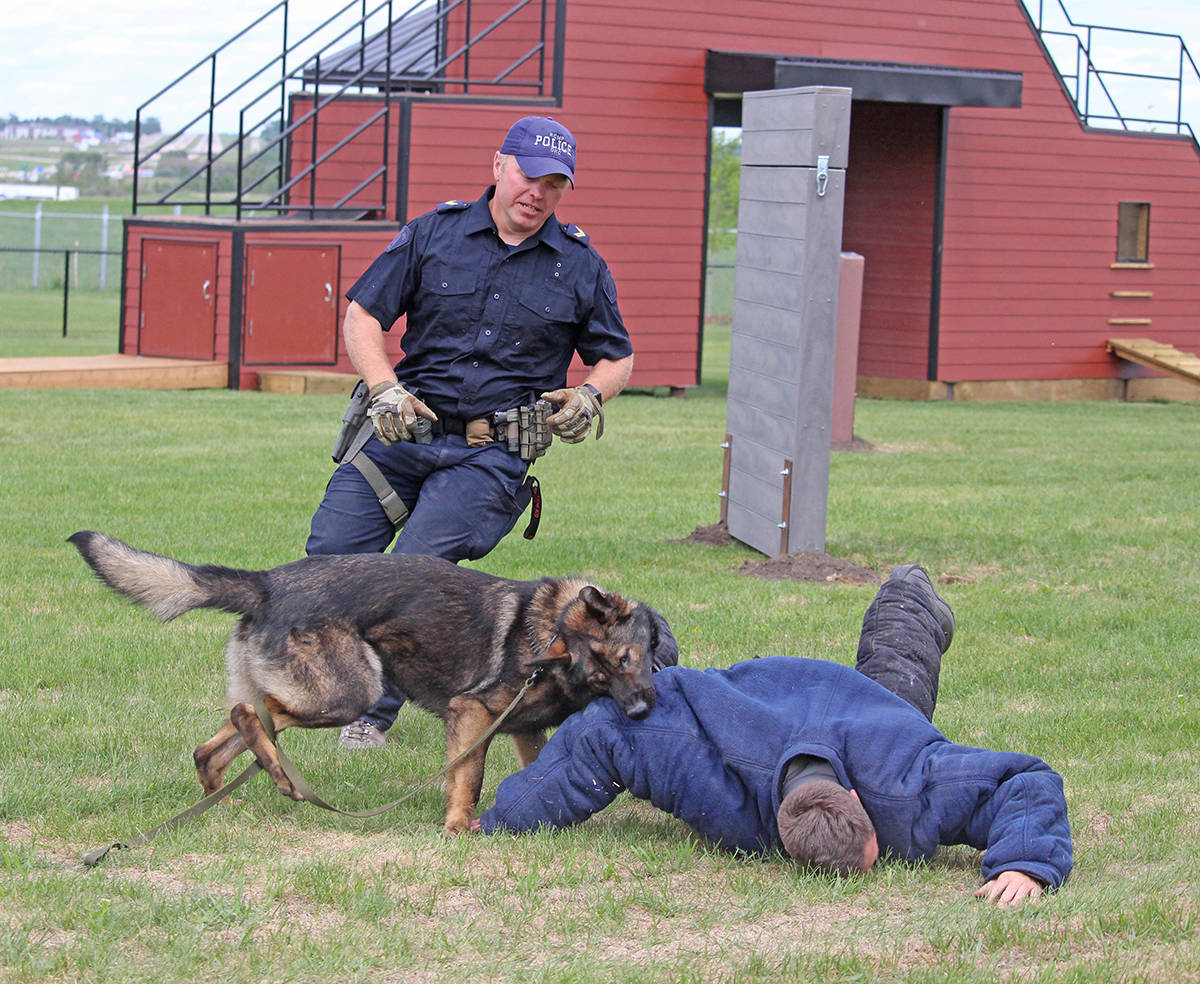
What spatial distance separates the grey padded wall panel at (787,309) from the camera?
28.9 ft

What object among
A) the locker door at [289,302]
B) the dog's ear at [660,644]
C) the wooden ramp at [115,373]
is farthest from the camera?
the locker door at [289,302]

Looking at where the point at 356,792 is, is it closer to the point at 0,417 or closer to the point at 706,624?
the point at 706,624

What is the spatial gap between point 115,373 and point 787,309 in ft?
34.5

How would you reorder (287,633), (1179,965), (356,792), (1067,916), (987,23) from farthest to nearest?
(987,23) → (356,792) → (287,633) → (1067,916) → (1179,965)

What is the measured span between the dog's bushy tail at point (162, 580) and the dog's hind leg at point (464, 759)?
0.72 metres

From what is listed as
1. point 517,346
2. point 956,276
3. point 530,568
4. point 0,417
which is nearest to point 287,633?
point 517,346

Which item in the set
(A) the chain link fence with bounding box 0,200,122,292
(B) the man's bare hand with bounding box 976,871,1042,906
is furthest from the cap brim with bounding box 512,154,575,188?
(A) the chain link fence with bounding box 0,200,122,292

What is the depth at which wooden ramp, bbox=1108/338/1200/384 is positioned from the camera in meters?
21.0

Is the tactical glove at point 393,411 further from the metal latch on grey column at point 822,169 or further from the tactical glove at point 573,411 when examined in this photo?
the metal latch on grey column at point 822,169

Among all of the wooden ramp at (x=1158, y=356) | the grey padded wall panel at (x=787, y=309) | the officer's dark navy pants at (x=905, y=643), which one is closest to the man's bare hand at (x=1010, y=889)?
the officer's dark navy pants at (x=905, y=643)

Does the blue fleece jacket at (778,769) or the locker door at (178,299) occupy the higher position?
the locker door at (178,299)

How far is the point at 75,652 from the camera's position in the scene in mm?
6223

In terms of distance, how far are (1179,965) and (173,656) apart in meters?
4.42

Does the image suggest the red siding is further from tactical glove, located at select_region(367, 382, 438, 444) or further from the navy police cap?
tactical glove, located at select_region(367, 382, 438, 444)
